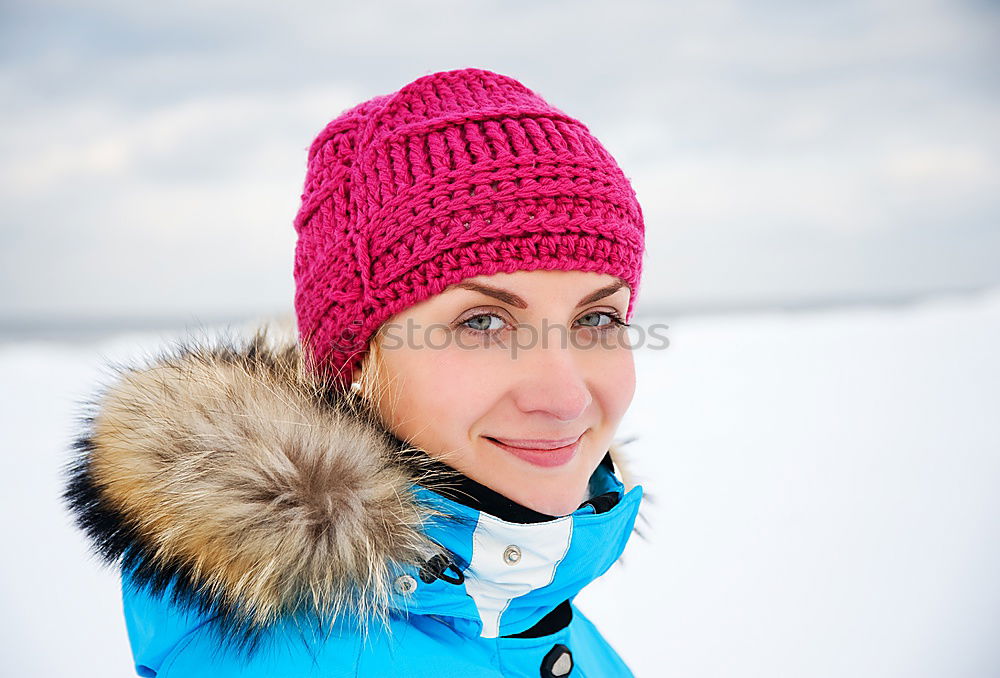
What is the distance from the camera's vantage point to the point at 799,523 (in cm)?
398

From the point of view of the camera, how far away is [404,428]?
1274 millimetres

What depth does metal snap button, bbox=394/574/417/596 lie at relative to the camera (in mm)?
1065

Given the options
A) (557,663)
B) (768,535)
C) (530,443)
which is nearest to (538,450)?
(530,443)

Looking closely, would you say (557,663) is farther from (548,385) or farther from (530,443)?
(548,385)

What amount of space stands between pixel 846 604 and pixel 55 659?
11.4 ft

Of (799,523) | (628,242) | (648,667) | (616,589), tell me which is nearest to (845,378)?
(799,523)

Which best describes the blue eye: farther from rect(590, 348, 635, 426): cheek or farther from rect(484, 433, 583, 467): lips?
rect(484, 433, 583, 467): lips

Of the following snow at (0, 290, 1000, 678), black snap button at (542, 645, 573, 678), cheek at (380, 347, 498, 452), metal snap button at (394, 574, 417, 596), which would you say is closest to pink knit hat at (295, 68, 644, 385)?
cheek at (380, 347, 498, 452)

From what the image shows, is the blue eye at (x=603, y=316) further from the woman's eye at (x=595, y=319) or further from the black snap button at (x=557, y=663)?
the black snap button at (x=557, y=663)

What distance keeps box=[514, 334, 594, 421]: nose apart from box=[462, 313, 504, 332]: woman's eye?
8 cm

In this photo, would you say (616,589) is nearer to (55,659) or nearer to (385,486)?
(55,659)

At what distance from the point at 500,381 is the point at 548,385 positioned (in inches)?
3.5

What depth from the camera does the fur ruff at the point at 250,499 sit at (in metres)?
0.99

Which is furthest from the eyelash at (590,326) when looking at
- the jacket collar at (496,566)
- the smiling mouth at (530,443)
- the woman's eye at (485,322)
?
Answer: the jacket collar at (496,566)
